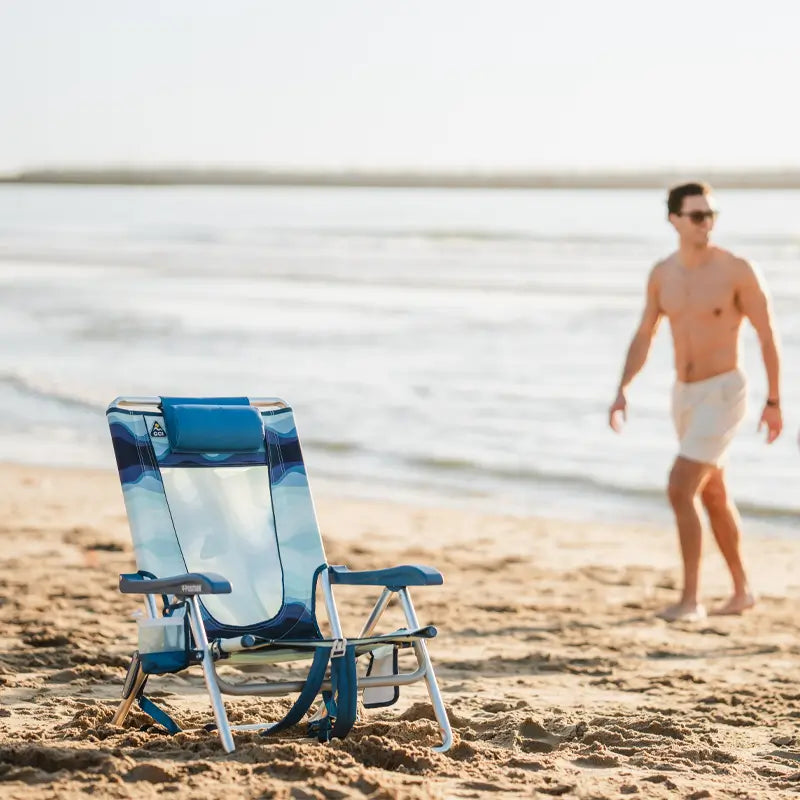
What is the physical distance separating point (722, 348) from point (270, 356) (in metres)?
9.44

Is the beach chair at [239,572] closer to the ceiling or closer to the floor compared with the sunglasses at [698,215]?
closer to the floor

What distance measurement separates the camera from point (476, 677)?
5.48m

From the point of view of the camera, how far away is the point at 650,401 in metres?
12.5

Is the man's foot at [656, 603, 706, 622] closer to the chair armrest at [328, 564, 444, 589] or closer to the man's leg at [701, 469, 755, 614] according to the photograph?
the man's leg at [701, 469, 755, 614]

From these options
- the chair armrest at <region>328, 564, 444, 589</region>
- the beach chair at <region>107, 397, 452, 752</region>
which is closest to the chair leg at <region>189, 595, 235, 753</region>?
the beach chair at <region>107, 397, 452, 752</region>

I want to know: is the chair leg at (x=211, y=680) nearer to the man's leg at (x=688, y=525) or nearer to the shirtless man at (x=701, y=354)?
the shirtless man at (x=701, y=354)

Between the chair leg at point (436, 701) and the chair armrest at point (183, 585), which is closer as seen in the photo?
the chair armrest at point (183, 585)

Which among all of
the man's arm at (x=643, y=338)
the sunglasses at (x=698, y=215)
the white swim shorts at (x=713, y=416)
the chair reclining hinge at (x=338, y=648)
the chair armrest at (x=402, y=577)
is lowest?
the chair reclining hinge at (x=338, y=648)

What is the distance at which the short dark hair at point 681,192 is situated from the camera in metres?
6.26

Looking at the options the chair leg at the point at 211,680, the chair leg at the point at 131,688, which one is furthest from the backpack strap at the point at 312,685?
the chair leg at the point at 131,688

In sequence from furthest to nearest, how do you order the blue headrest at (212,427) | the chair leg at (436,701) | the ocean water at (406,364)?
the ocean water at (406,364) → the blue headrest at (212,427) → the chair leg at (436,701)

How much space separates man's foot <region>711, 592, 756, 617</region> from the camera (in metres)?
6.63

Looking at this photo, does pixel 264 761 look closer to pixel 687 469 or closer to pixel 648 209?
pixel 687 469

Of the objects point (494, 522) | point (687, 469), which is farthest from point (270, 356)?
point (687, 469)
